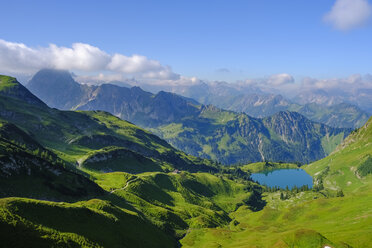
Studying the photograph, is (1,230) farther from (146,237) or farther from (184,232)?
(184,232)

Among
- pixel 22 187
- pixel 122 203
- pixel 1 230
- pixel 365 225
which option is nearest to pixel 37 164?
pixel 22 187

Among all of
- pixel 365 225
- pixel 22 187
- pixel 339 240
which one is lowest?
pixel 22 187

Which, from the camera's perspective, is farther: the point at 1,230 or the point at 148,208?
the point at 148,208

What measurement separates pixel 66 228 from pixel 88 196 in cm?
6319

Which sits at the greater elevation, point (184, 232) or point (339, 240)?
point (339, 240)

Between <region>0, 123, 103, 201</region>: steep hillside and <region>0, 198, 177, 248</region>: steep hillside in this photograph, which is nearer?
<region>0, 198, 177, 248</region>: steep hillside

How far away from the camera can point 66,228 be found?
83438 mm

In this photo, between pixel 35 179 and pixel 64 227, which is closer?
pixel 64 227

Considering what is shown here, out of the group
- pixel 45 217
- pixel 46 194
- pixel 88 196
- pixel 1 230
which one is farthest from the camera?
pixel 88 196

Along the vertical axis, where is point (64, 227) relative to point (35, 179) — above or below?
below

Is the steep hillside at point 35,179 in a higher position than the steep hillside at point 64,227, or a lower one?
higher

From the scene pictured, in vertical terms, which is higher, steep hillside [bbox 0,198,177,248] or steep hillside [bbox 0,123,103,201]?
steep hillside [bbox 0,123,103,201]

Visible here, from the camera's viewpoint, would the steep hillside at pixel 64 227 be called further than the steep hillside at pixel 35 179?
No

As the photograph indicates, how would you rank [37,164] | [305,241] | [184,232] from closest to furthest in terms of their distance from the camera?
[305,241], [37,164], [184,232]
